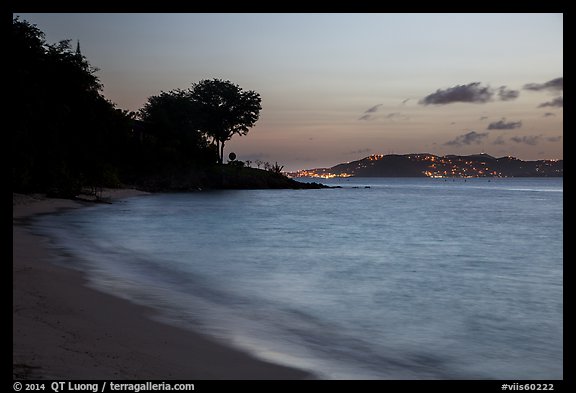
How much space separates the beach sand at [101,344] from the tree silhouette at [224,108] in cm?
9414

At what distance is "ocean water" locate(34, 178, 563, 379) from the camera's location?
356 inches

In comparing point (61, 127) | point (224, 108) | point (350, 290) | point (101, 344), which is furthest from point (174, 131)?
point (101, 344)

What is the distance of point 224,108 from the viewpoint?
105062 millimetres

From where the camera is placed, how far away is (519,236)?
3331 centimetres

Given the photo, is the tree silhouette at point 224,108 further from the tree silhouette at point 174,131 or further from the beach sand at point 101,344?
the beach sand at point 101,344

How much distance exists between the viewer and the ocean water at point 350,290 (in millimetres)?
9039

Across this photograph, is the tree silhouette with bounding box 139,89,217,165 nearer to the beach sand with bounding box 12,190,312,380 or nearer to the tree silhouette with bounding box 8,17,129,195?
the tree silhouette with bounding box 8,17,129,195

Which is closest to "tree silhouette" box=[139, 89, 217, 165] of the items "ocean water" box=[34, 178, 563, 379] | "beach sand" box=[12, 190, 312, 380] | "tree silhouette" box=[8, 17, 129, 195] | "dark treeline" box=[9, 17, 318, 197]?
"dark treeline" box=[9, 17, 318, 197]

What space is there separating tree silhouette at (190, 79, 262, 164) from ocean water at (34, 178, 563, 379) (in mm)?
72610

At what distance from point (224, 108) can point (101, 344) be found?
100 meters

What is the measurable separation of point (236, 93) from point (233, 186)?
64.1 ft

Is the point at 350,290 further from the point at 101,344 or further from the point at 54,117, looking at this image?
the point at 54,117

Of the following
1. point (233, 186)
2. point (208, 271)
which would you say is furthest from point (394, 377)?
point (233, 186)

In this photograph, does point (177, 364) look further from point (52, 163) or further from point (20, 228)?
point (52, 163)
